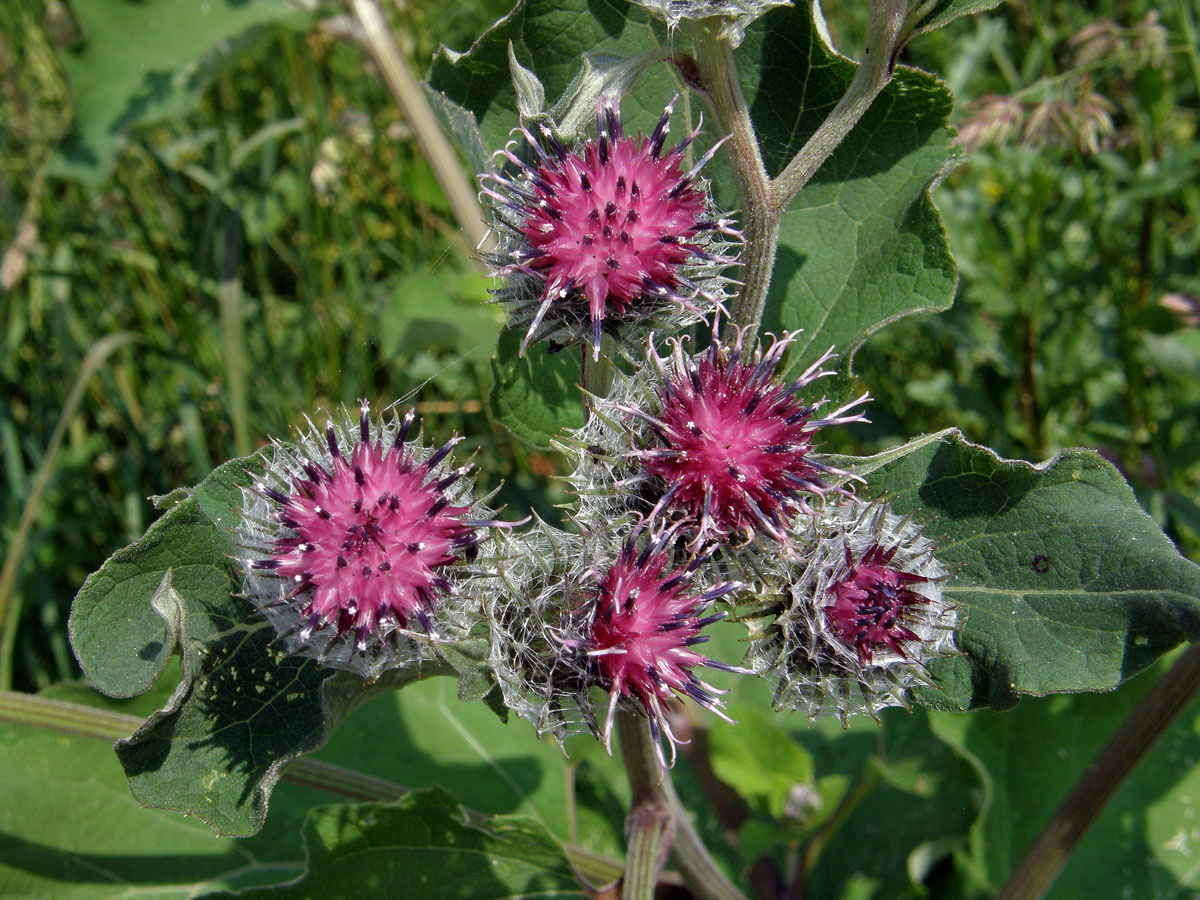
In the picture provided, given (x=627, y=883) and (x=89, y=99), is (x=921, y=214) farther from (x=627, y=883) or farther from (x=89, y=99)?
(x=89, y=99)

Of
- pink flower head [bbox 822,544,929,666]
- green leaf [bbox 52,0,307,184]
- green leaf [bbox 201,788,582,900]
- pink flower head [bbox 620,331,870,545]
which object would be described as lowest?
green leaf [bbox 201,788,582,900]

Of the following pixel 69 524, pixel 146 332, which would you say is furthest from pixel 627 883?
pixel 146 332

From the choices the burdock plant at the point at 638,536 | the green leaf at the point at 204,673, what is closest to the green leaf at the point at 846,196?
the burdock plant at the point at 638,536

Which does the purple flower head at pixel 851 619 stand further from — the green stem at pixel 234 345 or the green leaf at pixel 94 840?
the green stem at pixel 234 345

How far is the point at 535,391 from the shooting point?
87.1 inches

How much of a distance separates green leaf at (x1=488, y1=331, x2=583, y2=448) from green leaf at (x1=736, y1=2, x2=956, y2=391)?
0.49 meters

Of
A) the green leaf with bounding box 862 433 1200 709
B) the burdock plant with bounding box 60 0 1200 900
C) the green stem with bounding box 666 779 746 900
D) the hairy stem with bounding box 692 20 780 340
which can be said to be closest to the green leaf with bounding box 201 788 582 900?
the burdock plant with bounding box 60 0 1200 900

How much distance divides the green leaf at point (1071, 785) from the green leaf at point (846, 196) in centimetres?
122

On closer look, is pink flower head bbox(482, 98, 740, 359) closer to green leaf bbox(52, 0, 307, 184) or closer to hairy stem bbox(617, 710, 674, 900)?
hairy stem bbox(617, 710, 674, 900)

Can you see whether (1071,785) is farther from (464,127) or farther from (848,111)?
(464,127)

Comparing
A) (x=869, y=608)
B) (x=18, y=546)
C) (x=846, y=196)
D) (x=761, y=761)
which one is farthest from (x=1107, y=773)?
(x=18, y=546)

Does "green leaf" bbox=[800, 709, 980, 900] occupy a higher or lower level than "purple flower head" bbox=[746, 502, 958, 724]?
lower

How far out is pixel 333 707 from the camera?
1.65m

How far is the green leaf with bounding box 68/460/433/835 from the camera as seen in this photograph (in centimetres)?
170
